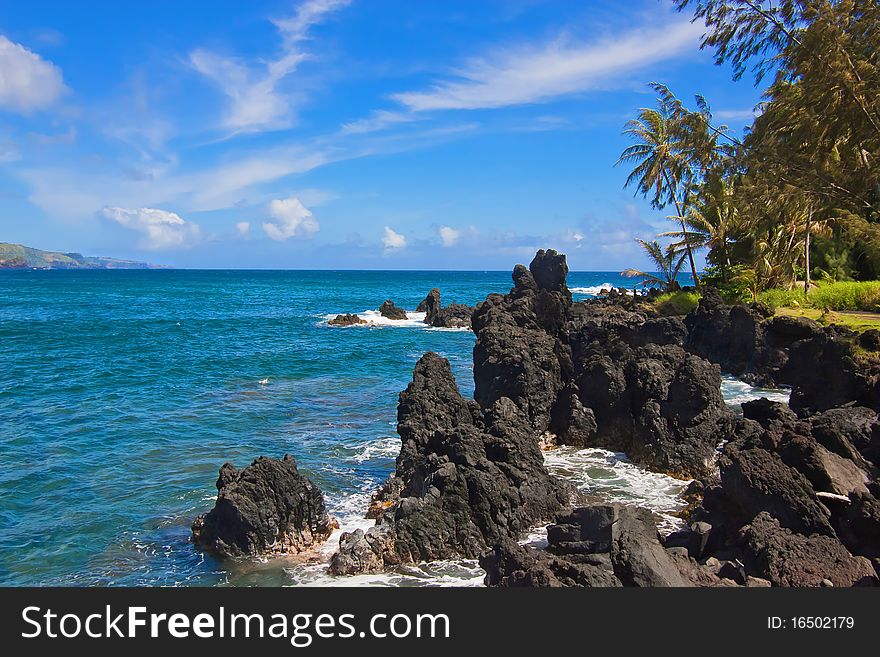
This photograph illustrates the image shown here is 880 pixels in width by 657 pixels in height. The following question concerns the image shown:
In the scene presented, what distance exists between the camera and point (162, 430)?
2281 centimetres

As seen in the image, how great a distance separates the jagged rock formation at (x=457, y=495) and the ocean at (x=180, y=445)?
0.47m

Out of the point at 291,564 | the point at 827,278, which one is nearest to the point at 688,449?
the point at 291,564

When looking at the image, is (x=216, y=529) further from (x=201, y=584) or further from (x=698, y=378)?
(x=698, y=378)

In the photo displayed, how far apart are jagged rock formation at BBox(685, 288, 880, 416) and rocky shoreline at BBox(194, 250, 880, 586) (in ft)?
0.28

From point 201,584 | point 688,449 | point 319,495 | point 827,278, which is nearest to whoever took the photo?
point 201,584

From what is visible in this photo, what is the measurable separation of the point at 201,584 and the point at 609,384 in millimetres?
13258

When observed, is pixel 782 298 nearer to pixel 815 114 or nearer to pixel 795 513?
pixel 815 114

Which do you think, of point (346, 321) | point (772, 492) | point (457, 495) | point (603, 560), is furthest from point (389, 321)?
point (603, 560)

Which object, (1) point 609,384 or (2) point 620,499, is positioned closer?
(2) point 620,499

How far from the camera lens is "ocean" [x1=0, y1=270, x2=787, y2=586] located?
42.5 ft

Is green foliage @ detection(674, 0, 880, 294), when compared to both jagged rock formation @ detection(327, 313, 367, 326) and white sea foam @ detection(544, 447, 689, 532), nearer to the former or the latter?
white sea foam @ detection(544, 447, 689, 532)

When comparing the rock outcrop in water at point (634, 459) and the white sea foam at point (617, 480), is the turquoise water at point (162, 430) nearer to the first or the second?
the rock outcrop in water at point (634, 459)

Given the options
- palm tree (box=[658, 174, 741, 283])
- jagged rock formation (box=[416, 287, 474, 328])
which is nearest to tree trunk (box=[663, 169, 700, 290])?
palm tree (box=[658, 174, 741, 283])

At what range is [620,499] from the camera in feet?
50.5
